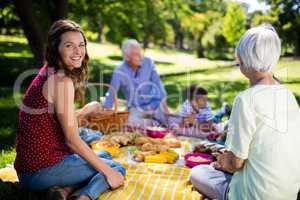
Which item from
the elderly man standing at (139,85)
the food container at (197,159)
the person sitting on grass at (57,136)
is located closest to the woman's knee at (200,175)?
the food container at (197,159)

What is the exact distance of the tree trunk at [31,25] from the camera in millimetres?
7043

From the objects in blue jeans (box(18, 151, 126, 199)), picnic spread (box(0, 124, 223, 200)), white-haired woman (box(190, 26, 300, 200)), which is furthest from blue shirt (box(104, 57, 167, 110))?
white-haired woman (box(190, 26, 300, 200))

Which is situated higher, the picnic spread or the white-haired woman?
the white-haired woman

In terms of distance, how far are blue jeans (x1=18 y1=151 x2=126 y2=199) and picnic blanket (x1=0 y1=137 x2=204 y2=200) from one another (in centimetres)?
12

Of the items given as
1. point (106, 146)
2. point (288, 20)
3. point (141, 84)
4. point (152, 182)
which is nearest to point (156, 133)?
point (106, 146)

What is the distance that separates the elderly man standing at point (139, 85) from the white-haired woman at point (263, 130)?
9.75 ft

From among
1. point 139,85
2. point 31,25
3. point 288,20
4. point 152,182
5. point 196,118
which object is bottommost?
point 152,182

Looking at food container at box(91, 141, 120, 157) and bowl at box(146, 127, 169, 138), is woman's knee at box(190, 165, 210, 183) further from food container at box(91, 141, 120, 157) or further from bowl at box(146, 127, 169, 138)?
bowl at box(146, 127, 169, 138)

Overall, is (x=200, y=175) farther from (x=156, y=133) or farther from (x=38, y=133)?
(x=156, y=133)

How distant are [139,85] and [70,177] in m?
2.76

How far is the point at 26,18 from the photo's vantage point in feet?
23.4

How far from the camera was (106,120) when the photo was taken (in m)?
4.53

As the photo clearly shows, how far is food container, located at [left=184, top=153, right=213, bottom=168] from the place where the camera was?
3.46m

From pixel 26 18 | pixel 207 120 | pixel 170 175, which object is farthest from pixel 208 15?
pixel 170 175
